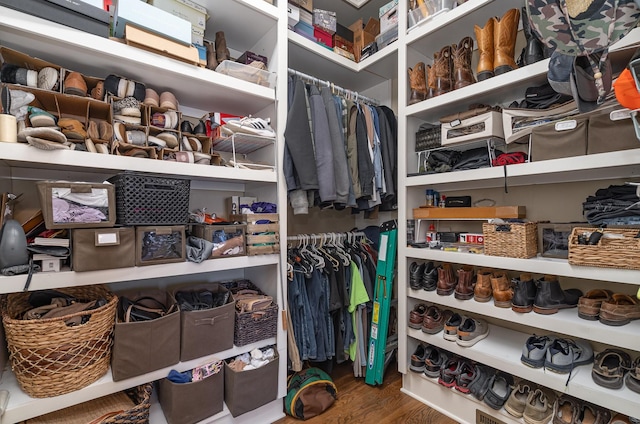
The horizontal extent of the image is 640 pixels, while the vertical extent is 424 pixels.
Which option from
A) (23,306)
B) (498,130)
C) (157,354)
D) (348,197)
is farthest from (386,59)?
(23,306)

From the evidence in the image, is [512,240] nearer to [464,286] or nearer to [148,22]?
[464,286]

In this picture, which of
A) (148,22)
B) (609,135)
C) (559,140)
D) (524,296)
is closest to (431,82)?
(559,140)

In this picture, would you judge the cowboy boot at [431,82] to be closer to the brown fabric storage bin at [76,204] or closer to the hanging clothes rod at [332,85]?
the hanging clothes rod at [332,85]

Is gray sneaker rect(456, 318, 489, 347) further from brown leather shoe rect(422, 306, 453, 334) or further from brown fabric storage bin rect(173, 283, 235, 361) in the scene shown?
brown fabric storage bin rect(173, 283, 235, 361)

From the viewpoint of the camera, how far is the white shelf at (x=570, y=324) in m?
1.13

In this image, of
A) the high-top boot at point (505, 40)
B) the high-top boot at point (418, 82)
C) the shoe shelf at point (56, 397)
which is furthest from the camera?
the high-top boot at point (418, 82)

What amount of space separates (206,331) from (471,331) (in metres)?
1.45

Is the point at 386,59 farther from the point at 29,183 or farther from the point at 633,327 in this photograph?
the point at 29,183

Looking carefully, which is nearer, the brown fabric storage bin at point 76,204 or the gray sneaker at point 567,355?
the brown fabric storage bin at point 76,204

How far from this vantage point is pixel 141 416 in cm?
115

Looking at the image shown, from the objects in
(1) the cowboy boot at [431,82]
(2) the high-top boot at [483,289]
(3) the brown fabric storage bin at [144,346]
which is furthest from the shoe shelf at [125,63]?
(2) the high-top boot at [483,289]

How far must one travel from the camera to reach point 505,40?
149cm

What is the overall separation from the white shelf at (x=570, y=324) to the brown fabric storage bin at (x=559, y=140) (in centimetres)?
73

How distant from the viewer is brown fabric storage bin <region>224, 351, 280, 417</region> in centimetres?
139
